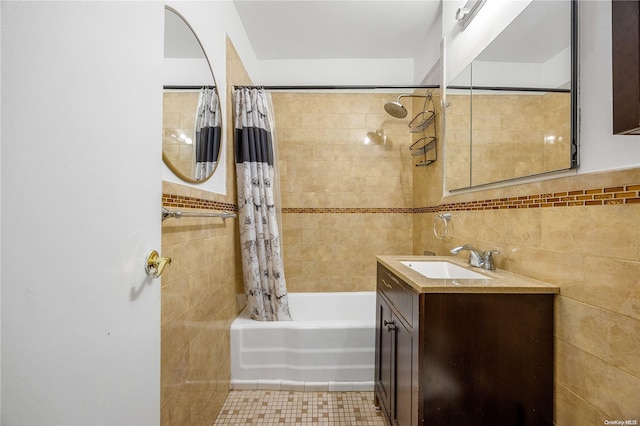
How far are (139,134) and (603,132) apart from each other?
4.11 ft

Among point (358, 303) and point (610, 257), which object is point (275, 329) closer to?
point (358, 303)

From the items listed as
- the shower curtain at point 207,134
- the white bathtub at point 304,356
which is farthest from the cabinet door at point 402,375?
the shower curtain at point 207,134

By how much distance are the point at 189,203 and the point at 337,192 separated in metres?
1.67

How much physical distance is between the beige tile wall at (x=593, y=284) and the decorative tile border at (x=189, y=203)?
1.45 metres

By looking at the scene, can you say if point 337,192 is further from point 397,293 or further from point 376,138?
point 397,293

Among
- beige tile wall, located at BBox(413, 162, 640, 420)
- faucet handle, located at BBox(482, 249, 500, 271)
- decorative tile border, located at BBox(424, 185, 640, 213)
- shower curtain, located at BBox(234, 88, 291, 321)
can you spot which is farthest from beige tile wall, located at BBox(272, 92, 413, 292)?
beige tile wall, located at BBox(413, 162, 640, 420)

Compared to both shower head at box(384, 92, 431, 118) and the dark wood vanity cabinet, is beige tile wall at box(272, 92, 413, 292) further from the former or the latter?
the dark wood vanity cabinet

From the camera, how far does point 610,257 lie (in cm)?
80

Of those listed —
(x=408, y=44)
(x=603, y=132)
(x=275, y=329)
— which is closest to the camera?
(x=603, y=132)

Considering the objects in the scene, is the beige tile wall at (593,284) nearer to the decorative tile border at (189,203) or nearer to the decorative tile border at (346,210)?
the decorative tile border at (189,203)

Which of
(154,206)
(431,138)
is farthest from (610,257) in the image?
(431,138)

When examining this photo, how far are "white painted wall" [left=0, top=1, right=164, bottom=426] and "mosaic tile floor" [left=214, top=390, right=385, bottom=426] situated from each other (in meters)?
1.30

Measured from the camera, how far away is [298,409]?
1.75 metres

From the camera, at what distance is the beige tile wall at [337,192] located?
277 cm
